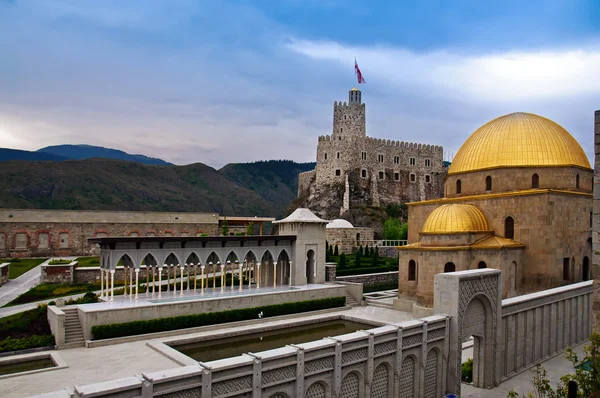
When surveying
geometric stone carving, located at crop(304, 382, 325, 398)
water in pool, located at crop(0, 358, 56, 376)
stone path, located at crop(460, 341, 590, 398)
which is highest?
geometric stone carving, located at crop(304, 382, 325, 398)

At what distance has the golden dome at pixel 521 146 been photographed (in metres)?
25.5

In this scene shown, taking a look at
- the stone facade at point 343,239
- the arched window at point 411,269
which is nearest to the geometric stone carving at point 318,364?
the arched window at point 411,269

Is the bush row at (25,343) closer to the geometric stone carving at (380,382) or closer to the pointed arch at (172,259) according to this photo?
the pointed arch at (172,259)

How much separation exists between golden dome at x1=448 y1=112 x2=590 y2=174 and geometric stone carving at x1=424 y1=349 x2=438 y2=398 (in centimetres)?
1519

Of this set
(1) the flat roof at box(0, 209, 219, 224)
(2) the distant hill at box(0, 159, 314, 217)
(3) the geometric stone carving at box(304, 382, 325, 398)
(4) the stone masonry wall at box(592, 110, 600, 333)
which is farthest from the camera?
(2) the distant hill at box(0, 159, 314, 217)

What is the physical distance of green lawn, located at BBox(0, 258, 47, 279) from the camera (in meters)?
29.7

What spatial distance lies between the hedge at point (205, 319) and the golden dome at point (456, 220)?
662 cm

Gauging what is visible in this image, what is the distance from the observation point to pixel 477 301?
15.5 m

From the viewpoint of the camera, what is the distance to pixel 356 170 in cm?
6247

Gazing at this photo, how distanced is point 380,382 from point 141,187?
9029 centimetres

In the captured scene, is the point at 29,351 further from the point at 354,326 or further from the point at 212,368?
the point at 354,326

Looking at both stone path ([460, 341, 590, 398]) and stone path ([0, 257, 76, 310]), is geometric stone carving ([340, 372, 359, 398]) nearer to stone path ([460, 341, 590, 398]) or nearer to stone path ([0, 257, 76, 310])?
stone path ([460, 341, 590, 398])

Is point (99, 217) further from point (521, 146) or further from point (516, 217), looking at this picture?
point (521, 146)

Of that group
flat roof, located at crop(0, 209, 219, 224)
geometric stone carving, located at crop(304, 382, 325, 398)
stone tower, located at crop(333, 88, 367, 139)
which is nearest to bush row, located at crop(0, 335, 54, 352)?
geometric stone carving, located at crop(304, 382, 325, 398)
